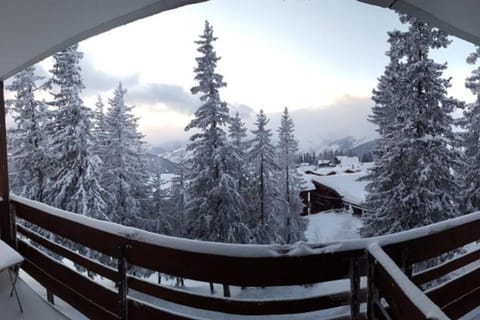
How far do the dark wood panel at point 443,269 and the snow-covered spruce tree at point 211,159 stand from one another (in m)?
10.5

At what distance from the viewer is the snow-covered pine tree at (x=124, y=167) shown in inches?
605

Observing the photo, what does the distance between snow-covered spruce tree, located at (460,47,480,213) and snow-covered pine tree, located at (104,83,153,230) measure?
45.9 feet

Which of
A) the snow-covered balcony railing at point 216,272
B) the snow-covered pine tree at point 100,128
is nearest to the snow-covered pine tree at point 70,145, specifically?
the snow-covered pine tree at point 100,128

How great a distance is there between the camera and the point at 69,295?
2.63 metres

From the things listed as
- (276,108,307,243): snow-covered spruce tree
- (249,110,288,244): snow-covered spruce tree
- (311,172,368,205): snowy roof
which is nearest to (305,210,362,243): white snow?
(311,172,368,205): snowy roof

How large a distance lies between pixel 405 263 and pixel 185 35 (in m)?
12.8

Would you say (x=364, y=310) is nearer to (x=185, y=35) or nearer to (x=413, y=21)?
(x=413, y=21)

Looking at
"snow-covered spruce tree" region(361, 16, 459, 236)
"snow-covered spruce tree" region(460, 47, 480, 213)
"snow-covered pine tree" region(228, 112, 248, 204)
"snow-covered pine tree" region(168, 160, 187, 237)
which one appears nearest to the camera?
"snow-covered spruce tree" region(361, 16, 459, 236)

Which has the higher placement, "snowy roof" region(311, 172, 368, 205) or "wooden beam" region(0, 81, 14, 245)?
"wooden beam" region(0, 81, 14, 245)

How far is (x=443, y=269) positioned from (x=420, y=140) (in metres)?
10.1

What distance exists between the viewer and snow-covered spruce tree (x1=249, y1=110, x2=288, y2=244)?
52.5 feet

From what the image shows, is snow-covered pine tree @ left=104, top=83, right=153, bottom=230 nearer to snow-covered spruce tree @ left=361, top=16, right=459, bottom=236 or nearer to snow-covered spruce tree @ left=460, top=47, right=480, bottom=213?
snow-covered spruce tree @ left=361, top=16, right=459, bottom=236

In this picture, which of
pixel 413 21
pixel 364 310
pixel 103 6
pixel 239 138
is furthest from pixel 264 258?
pixel 239 138

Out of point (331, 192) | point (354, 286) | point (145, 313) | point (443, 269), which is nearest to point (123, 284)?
point (145, 313)
